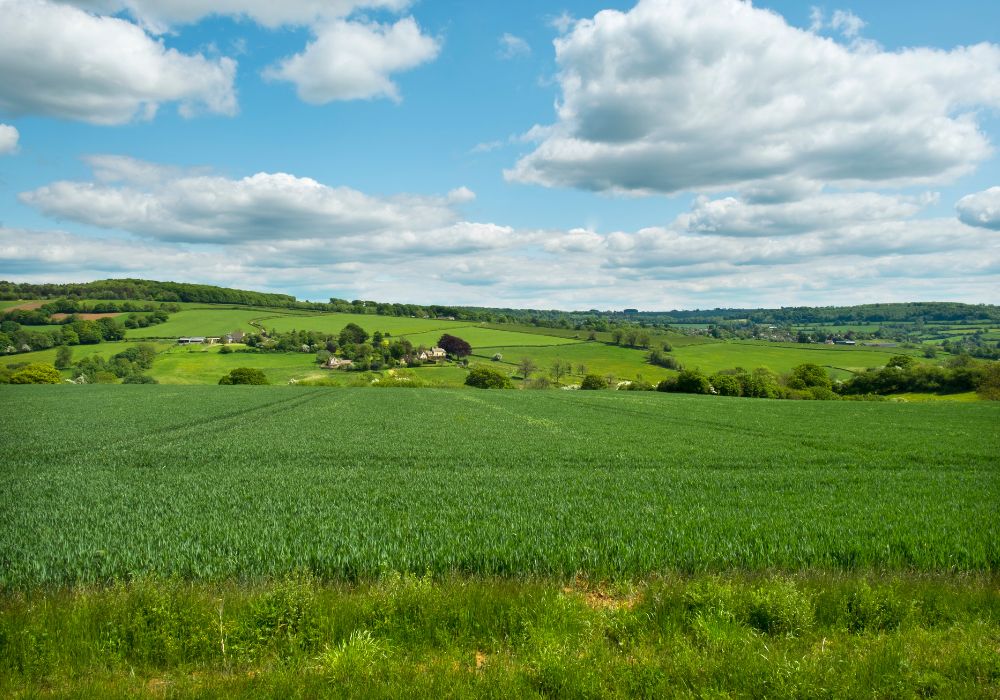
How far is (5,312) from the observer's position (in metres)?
81.6

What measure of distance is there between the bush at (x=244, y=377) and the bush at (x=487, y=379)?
3324 cm

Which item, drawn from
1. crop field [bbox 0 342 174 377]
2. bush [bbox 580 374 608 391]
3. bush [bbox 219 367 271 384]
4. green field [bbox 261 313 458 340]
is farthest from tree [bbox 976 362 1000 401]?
crop field [bbox 0 342 174 377]

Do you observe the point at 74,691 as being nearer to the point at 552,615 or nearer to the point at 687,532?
the point at 552,615

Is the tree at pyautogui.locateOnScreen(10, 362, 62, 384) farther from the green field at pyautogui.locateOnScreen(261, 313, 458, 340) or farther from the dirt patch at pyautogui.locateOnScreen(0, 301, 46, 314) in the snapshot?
the green field at pyautogui.locateOnScreen(261, 313, 458, 340)

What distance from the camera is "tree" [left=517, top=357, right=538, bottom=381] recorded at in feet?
316

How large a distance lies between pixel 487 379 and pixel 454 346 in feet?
87.6

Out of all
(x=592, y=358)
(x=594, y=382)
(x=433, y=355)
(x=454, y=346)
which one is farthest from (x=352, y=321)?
(x=594, y=382)

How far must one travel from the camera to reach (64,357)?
76.4m

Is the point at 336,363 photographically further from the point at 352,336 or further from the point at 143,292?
the point at 143,292

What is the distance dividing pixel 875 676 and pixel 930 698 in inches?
18.7

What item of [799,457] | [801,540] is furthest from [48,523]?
[799,457]

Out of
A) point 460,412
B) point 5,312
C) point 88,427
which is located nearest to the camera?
point 88,427

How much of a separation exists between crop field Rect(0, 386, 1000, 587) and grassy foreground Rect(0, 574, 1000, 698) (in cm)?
109

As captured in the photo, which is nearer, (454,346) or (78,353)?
(78,353)
